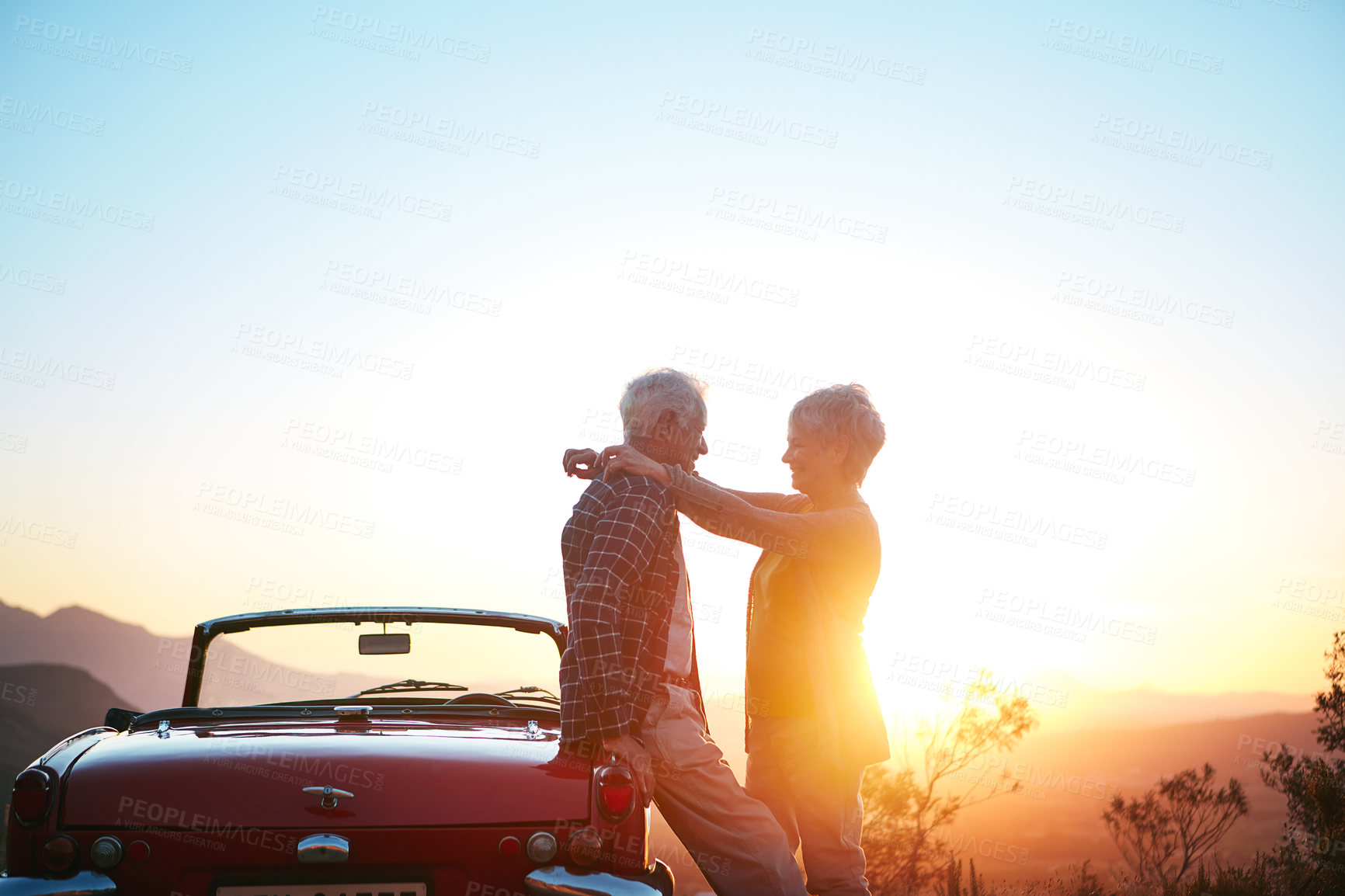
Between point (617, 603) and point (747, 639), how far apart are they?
2.95 feet

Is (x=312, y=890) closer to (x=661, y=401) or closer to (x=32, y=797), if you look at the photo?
(x=32, y=797)

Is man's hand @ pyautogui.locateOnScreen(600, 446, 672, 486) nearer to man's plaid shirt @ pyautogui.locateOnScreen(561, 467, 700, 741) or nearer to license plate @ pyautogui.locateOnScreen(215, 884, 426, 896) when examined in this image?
man's plaid shirt @ pyautogui.locateOnScreen(561, 467, 700, 741)

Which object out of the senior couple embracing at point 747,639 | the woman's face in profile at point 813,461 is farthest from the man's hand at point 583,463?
the woman's face in profile at point 813,461

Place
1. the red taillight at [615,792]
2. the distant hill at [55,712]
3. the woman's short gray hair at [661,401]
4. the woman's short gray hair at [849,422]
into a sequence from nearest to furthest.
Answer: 1. the red taillight at [615,792]
2. the woman's short gray hair at [661,401]
3. the woman's short gray hair at [849,422]
4. the distant hill at [55,712]

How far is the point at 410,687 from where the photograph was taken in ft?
13.0

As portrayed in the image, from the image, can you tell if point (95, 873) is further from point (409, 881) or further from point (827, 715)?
point (827, 715)

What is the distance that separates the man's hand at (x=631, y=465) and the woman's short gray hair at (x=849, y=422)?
2.39 feet

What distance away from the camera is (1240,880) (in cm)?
863

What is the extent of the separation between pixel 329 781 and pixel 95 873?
66 centimetres

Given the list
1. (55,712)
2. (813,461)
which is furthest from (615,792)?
(55,712)

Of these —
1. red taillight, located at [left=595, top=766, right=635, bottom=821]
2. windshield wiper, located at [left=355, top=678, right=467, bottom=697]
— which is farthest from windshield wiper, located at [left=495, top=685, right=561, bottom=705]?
red taillight, located at [left=595, top=766, right=635, bottom=821]

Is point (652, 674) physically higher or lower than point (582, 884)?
higher

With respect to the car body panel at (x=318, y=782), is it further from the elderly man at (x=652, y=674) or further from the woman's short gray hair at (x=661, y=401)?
the woman's short gray hair at (x=661, y=401)

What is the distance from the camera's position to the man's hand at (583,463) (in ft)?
11.0
